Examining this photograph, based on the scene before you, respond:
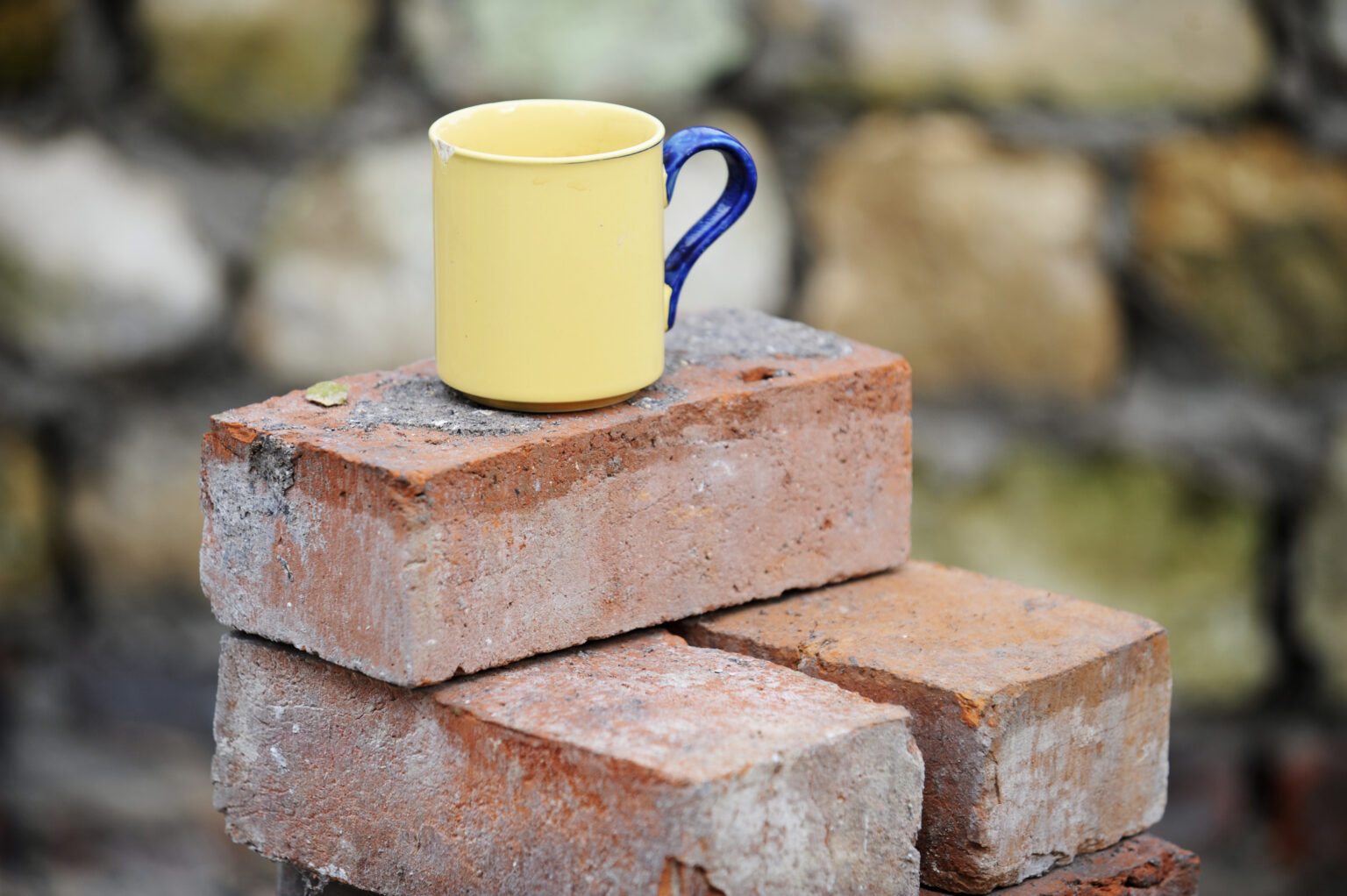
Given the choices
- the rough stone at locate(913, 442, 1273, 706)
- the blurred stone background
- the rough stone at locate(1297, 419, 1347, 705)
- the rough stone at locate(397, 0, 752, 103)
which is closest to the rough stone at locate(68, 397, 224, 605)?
the blurred stone background

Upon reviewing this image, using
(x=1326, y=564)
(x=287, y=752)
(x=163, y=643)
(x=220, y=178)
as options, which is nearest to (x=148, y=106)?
(x=220, y=178)

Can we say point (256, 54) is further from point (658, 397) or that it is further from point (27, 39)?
point (658, 397)

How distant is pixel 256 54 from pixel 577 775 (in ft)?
3.82

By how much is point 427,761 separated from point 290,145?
3.34ft

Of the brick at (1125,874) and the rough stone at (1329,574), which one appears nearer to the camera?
the brick at (1125,874)

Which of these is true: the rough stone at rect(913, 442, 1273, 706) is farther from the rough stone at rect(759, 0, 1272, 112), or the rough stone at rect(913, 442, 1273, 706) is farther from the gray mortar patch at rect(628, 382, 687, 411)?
the gray mortar patch at rect(628, 382, 687, 411)

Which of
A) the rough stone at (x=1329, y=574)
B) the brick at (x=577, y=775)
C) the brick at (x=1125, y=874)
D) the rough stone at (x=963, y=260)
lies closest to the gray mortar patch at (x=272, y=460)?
the brick at (x=577, y=775)

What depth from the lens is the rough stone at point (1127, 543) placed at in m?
1.98

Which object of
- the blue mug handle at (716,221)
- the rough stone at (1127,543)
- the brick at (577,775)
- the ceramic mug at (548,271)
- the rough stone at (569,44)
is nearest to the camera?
the brick at (577,775)

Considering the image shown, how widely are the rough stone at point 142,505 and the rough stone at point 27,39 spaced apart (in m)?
0.37

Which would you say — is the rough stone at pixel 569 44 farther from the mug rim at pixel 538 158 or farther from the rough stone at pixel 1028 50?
the mug rim at pixel 538 158

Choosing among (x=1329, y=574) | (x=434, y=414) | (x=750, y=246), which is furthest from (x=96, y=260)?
(x=1329, y=574)

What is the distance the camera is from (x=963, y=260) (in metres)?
1.94

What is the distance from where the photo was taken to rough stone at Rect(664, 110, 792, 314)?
1.90 metres
